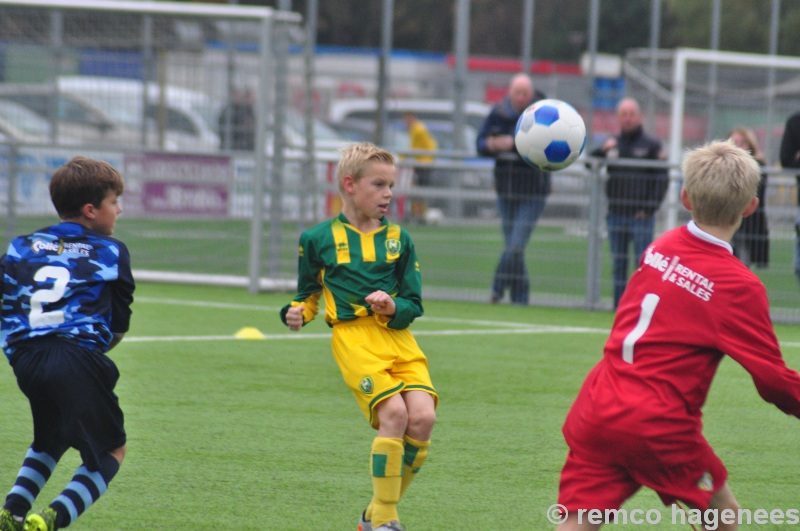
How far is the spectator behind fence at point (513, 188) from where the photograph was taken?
1108 cm

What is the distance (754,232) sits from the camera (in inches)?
436

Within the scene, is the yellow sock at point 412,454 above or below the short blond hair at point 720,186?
below

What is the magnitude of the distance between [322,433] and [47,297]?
2.29 m

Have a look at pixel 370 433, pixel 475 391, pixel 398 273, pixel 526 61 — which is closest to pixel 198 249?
pixel 475 391

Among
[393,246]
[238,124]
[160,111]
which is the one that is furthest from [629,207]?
[393,246]

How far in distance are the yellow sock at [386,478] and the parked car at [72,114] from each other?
29.1 feet

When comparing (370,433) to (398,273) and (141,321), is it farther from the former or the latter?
(141,321)

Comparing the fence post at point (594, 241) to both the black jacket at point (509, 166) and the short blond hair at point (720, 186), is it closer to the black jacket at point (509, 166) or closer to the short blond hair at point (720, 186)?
the black jacket at point (509, 166)

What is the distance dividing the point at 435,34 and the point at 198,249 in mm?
33102

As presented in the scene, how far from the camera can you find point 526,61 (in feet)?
77.3

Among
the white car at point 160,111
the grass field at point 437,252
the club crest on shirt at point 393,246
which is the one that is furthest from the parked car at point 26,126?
the club crest on shirt at point 393,246

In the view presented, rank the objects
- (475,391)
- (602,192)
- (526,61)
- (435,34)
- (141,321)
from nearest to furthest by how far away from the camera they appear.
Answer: (475,391)
(141,321)
(602,192)
(526,61)
(435,34)

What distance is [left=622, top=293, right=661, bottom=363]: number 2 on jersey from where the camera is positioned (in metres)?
3.42

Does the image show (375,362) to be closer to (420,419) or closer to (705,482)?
(420,419)
